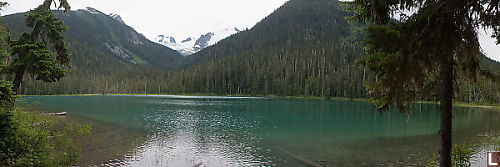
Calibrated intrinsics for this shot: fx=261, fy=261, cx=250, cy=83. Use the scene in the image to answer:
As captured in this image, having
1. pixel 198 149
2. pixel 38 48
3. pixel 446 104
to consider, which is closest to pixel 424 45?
pixel 446 104

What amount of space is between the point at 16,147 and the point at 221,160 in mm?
12032

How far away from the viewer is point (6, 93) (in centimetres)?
759

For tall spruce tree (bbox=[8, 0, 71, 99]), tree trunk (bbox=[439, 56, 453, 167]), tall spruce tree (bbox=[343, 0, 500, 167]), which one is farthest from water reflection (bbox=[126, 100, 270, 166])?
tall spruce tree (bbox=[343, 0, 500, 167])

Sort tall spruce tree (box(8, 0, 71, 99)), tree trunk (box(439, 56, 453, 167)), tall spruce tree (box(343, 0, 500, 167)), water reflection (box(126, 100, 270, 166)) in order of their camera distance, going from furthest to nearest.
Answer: water reflection (box(126, 100, 270, 166))
tall spruce tree (box(8, 0, 71, 99))
tree trunk (box(439, 56, 453, 167))
tall spruce tree (box(343, 0, 500, 167))

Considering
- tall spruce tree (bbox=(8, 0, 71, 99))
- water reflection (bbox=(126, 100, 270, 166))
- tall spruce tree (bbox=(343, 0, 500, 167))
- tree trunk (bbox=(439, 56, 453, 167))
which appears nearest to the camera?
tall spruce tree (bbox=(343, 0, 500, 167))

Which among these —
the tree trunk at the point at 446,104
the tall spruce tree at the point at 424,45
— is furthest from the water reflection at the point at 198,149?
the tall spruce tree at the point at 424,45

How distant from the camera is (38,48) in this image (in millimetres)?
14594

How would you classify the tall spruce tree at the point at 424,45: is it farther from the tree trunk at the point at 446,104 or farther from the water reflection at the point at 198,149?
the water reflection at the point at 198,149

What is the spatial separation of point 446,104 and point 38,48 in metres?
18.7

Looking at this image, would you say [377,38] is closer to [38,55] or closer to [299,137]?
[38,55]

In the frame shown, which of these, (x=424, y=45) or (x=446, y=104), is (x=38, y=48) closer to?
(x=424, y=45)

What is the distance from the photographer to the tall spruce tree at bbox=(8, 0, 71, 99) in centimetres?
1420

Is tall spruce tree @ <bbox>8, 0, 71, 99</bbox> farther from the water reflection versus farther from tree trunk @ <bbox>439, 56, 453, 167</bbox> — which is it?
tree trunk @ <bbox>439, 56, 453, 167</bbox>

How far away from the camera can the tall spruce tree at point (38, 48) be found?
1420cm
